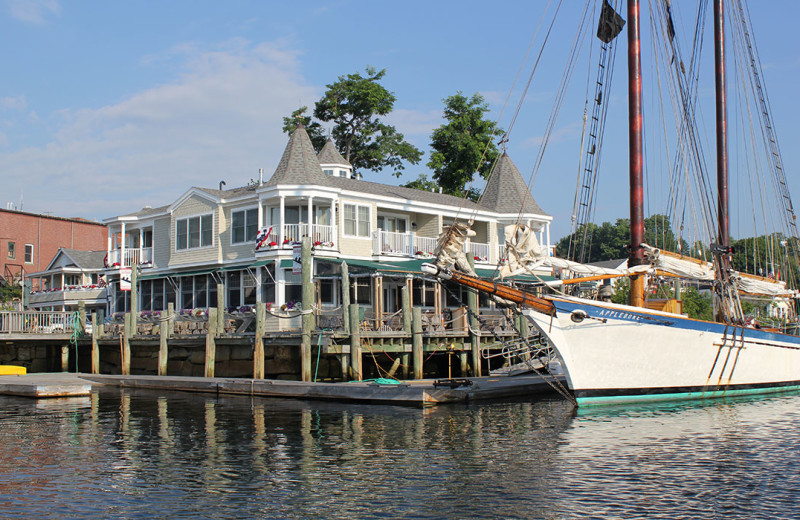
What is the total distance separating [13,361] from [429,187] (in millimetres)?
31254

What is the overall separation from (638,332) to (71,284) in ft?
148

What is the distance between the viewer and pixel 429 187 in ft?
191

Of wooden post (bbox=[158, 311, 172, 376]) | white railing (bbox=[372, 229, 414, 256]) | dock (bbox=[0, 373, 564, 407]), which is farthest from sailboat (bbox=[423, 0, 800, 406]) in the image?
wooden post (bbox=[158, 311, 172, 376])

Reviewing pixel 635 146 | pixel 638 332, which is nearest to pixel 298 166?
pixel 635 146

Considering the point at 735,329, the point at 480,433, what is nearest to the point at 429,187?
the point at 735,329

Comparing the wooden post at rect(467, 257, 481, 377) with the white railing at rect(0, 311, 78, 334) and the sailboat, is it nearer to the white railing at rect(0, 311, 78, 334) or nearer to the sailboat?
the sailboat

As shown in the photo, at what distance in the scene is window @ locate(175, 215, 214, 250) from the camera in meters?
36.9

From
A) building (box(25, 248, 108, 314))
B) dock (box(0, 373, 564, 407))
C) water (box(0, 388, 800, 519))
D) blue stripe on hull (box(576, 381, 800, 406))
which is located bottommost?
water (box(0, 388, 800, 519))

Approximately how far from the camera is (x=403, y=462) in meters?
13.9

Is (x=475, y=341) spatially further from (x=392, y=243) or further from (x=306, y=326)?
(x=392, y=243)

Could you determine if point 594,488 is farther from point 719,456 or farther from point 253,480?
point 253,480

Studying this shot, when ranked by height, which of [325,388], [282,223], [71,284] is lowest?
[325,388]

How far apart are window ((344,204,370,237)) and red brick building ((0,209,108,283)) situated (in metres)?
34.0

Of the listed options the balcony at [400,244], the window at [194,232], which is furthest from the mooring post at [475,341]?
the window at [194,232]
